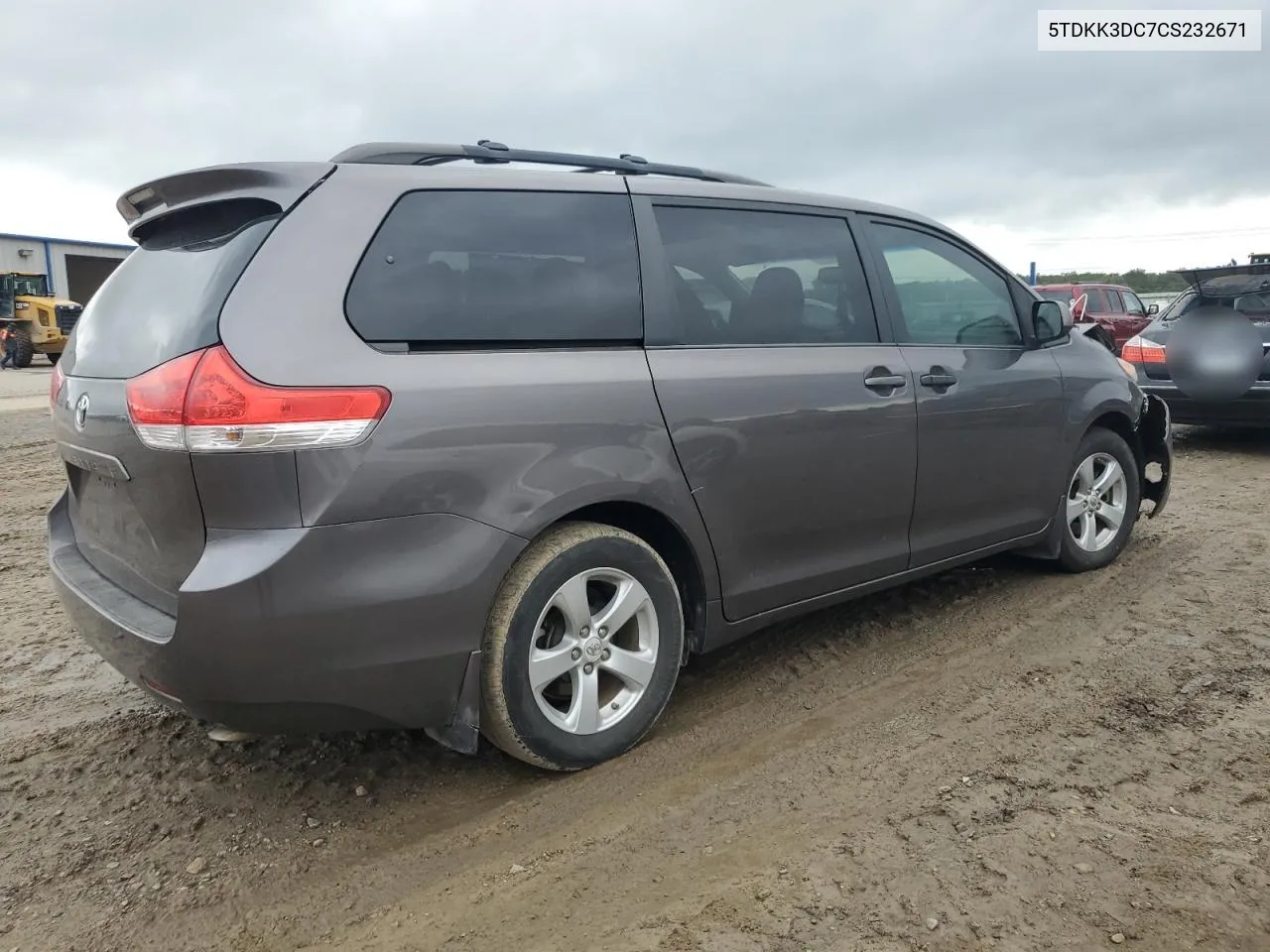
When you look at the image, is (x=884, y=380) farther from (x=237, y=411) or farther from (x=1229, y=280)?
(x=1229, y=280)

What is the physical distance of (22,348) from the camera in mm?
24703

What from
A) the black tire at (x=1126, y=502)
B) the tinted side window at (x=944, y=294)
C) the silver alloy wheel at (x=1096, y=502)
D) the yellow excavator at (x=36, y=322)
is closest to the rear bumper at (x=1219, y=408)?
the black tire at (x=1126, y=502)

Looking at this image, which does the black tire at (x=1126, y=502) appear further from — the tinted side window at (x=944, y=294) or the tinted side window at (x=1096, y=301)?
the tinted side window at (x=1096, y=301)

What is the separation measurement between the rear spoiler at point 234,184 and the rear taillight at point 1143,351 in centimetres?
804

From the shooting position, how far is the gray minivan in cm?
229

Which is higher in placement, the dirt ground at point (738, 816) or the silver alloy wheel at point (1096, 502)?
the silver alloy wheel at point (1096, 502)

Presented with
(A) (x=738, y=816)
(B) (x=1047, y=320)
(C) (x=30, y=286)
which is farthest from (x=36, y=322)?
(A) (x=738, y=816)

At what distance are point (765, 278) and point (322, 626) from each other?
1.93 meters

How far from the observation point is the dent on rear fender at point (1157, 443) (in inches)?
199

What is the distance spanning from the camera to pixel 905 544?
3.70 metres

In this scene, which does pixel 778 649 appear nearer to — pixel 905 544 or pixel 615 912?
pixel 905 544

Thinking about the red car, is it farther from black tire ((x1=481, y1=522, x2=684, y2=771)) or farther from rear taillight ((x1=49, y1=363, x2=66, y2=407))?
rear taillight ((x1=49, y1=363, x2=66, y2=407))

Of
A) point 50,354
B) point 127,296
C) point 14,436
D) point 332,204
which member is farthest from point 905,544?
point 50,354

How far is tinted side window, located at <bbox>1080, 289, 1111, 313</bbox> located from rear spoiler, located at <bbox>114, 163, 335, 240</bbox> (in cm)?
1956
